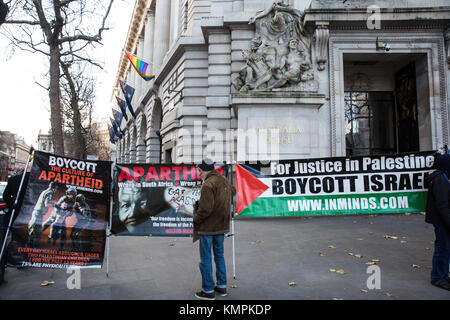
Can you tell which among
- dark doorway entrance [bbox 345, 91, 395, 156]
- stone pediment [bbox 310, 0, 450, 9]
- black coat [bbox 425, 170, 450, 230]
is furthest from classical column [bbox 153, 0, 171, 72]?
black coat [bbox 425, 170, 450, 230]

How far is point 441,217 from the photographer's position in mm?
4438

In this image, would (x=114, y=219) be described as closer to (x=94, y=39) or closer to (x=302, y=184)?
(x=302, y=184)

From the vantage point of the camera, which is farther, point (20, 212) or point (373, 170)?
point (373, 170)

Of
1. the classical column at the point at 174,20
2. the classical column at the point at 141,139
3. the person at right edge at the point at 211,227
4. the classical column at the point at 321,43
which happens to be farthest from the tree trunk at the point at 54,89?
the classical column at the point at 141,139

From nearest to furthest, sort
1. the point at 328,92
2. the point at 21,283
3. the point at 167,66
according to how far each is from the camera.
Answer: the point at 21,283 → the point at 328,92 → the point at 167,66

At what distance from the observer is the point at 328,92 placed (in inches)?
520

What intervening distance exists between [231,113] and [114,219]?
31.7ft

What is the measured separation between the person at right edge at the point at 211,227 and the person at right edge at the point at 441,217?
2.99 meters

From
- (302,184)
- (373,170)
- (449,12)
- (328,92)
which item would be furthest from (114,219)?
(449,12)

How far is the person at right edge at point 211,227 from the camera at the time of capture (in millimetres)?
4195

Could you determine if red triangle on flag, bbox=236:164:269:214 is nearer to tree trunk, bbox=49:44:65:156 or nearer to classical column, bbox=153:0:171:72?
tree trunk, bbox=49:44:65:156

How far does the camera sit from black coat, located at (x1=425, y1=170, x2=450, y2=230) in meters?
4.38

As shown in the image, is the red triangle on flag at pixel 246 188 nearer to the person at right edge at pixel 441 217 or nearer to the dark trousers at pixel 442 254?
the person at right edge at pixel 441 217
